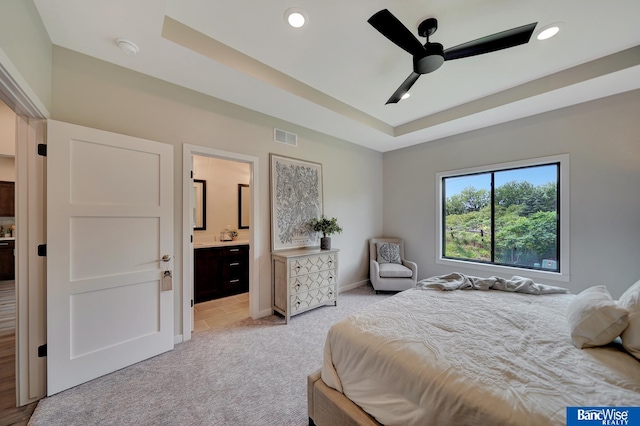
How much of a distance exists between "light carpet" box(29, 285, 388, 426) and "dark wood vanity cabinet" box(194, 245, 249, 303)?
119 cm

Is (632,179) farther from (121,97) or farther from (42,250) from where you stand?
(42,250)

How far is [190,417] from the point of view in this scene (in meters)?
1.62

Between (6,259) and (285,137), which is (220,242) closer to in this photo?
(285,137)

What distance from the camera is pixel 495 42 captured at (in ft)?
5.84

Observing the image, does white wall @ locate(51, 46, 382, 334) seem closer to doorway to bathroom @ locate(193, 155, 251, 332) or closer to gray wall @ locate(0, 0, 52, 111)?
gray wall @ locate(0, 0, 52, 111)

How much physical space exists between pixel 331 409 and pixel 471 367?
2.71 ft

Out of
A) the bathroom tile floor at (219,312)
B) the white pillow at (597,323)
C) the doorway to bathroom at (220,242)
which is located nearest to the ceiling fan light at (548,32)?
the white pillow at (597,323)

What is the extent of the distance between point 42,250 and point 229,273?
246cm

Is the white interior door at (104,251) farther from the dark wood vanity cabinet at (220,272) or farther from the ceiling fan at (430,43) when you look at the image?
the ceiling fan at (430,43)

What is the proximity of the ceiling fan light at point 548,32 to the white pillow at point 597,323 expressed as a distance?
2.23 meters

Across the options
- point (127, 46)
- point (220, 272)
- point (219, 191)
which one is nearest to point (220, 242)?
point (220, 272)

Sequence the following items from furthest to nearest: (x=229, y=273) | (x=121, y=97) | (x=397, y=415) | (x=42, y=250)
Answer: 1. (x=229, y=273)
2. (x=121, y=97)
3. (x=42, y=250)
4. (x=397, y=415)

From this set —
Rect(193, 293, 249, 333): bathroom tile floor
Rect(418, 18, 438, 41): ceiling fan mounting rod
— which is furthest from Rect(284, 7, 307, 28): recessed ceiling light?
Rect(193, 293, 249, 333): bathroom tile floor

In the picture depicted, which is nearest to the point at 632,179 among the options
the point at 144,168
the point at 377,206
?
the point at 377,206
